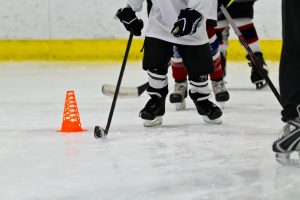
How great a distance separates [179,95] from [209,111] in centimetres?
50

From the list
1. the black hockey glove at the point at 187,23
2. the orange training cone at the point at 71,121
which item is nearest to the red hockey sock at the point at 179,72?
the orange training cone at the point at 71,121

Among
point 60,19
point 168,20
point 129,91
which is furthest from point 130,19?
point 60,19

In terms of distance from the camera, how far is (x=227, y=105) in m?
3.66

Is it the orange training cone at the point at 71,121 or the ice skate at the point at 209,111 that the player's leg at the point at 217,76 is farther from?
the orange training cone at the point at 71,121

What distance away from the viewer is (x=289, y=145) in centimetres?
202

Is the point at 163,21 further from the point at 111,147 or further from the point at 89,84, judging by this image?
the point at 89,84

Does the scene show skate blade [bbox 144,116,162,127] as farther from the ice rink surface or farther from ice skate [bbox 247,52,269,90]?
ice skate [bbox 247,52,269,90]

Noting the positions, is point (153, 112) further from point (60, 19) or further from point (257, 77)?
point (60, 19)

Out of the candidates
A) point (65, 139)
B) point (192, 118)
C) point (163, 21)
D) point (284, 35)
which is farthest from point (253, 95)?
point (284, 35)

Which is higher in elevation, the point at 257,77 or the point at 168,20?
the point at 168,20

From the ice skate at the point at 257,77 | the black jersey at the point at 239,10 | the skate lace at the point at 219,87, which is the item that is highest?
the black jersey at the point at 239,10

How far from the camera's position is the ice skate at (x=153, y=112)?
2.93m

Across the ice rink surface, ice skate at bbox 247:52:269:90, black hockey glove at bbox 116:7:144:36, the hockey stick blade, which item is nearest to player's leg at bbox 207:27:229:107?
the ice rink surface

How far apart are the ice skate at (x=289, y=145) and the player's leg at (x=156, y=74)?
852 mm
